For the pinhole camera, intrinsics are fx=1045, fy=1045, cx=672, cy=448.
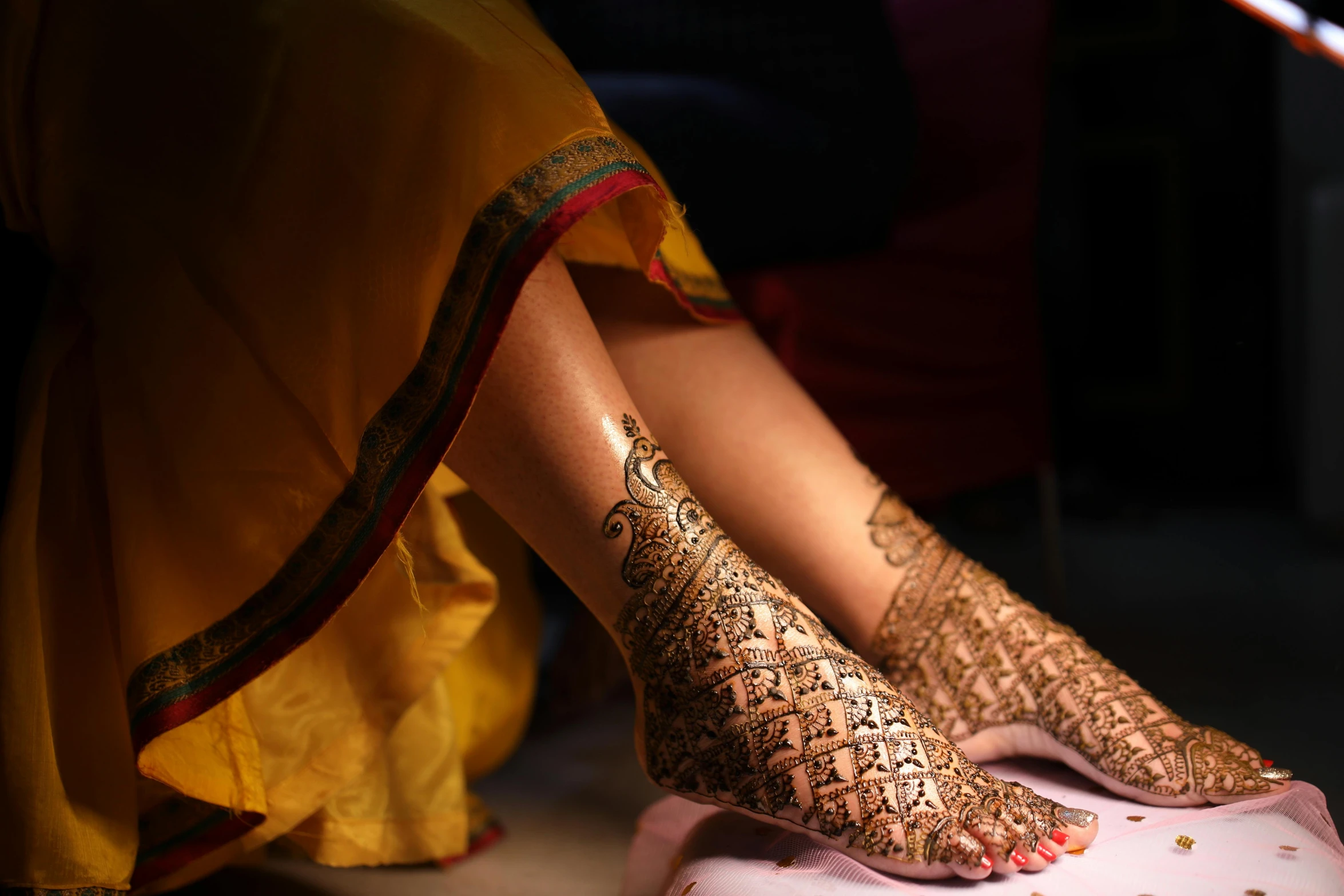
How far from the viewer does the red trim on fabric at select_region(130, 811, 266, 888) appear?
0.70 m

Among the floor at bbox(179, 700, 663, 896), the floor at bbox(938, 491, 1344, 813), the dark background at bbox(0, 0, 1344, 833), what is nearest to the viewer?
the floor at bbox(179, 700, 663, 896)

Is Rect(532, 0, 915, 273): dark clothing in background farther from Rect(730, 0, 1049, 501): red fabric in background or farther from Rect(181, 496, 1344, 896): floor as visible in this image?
Rect(181, 496, 1344, 896): floor

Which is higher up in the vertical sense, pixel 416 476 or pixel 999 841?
pixel 416 476

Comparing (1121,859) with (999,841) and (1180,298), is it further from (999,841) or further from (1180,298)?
(1180,298)

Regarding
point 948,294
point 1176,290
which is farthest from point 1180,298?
point 948,294

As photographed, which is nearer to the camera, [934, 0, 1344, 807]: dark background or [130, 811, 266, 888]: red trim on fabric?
[130, 811, 266, 888]: red trim on fabric

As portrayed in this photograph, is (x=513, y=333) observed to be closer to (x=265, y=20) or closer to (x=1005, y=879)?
(x=265, y=20)

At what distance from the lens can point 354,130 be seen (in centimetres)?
54

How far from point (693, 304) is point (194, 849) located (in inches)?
19.9

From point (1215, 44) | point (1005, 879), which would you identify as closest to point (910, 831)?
point (1005, 879)

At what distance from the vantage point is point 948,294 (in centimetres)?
112

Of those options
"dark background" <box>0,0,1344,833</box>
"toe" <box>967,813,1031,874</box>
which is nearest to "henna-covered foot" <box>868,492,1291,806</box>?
"toe" <box>967,813,1031,874</box>

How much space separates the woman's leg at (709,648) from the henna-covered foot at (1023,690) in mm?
78

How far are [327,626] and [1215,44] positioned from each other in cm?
193
